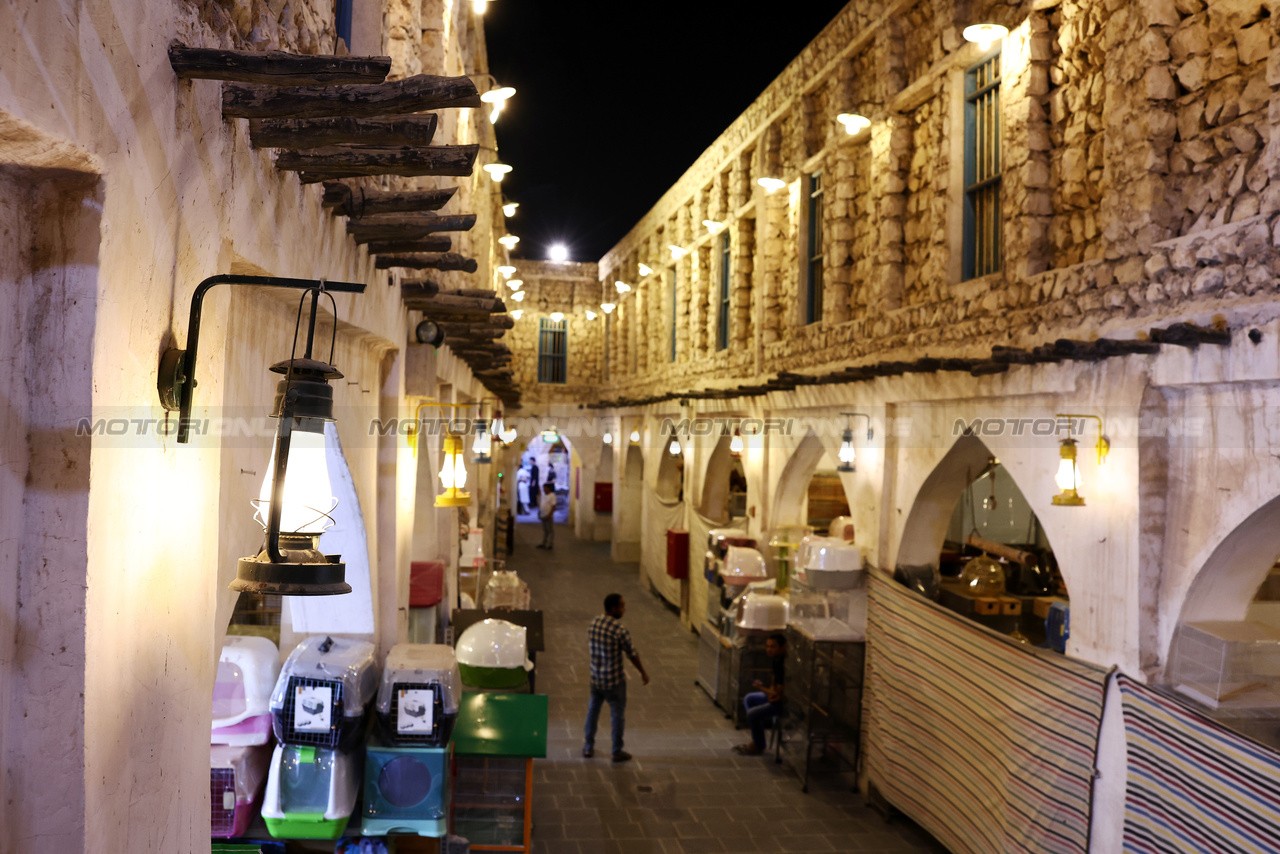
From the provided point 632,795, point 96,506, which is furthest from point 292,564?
point 632,795

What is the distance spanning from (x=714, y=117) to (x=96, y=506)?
29.0m

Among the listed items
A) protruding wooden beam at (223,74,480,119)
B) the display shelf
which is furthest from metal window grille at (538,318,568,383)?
Result: protruding wooden beam at (223,74,480,119)

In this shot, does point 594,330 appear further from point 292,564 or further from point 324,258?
point 292,564

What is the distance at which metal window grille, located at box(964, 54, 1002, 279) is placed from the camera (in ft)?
25.6

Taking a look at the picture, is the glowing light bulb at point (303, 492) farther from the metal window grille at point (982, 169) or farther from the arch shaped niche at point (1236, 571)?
the metal window grille at point (982, 169)

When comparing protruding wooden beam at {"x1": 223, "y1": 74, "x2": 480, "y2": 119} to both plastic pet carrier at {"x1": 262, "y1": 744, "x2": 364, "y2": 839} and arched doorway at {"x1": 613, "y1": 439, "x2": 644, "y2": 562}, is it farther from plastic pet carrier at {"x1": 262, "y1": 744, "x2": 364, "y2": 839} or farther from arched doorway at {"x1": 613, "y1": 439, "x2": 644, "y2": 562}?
arched doorway at {"x1": 613, "y1": 439, "x2": 644, "y2": 562}

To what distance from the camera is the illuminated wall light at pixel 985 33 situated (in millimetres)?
7242

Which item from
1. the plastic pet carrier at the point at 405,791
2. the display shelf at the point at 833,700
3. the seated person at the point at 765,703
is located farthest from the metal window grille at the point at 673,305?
the plastic pet carrier at the point at 405,791

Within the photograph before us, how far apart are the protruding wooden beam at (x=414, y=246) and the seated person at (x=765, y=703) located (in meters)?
6.30

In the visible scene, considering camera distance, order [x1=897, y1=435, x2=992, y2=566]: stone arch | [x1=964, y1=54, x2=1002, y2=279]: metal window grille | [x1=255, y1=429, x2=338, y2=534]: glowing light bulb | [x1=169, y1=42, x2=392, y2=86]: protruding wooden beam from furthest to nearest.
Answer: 1. [x1=897, y1=435, x2=992, y2=566]: stone arch
2. [x1=964, y1=54, x2=1002, y2=279]: metal window grille
3. [x1=255, y1=429, x2=338, y2=534]: glowing light bulb
4. [x1=169, y1=42, x2=392, y2=86]: protruding wooden beam

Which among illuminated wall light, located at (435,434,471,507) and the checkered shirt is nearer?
illuminated wall light, located at (435,434,471,507)

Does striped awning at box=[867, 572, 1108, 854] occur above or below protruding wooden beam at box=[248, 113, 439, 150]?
below

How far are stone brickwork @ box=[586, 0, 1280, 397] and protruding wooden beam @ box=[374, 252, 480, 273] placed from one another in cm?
408

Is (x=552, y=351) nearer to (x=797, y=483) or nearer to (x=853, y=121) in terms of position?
(x=797, y=483)
